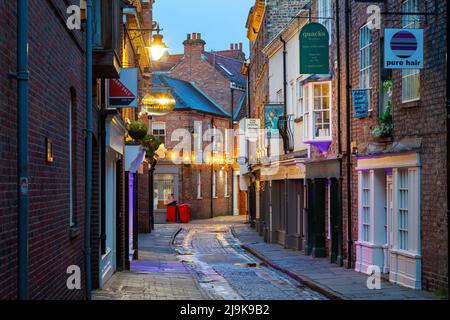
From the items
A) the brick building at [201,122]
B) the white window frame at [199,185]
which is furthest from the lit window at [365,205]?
the white window frame at [199,185]

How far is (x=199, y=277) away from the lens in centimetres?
2078

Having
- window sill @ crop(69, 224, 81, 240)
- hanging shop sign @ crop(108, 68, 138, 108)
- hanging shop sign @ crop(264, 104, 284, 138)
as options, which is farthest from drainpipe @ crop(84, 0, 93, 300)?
hanging shop sign @ crop(264, 104, 284, 138)

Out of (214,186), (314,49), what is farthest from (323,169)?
(214,186)

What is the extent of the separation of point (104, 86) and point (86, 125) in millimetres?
3708

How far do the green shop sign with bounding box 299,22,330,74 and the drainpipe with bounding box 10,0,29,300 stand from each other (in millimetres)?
14707

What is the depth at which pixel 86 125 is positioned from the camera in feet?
42.6

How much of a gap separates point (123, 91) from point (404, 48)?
19.0 ft

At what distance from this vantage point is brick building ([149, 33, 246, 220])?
54031mm

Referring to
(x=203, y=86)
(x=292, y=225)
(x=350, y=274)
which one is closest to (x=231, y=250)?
(x=292, y=225)

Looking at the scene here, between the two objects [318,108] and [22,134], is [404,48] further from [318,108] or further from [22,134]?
[22,134]

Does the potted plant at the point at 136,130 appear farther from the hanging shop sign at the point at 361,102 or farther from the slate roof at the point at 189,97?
the slate roof at the point at 189,97

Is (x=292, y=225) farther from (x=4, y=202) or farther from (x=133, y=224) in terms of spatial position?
(x=4, y=202)

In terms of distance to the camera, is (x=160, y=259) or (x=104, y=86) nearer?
(x=104, y=86)
